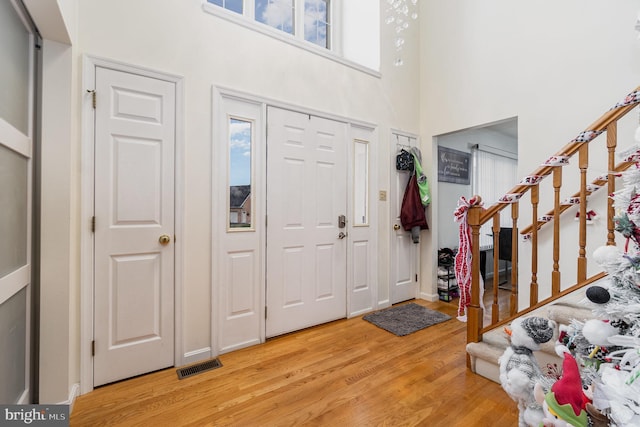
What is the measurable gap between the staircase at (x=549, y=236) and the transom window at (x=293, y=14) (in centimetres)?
243

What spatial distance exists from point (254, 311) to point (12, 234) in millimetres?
1603

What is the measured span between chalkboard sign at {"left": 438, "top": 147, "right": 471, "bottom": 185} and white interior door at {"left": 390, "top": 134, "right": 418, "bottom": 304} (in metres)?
0.64

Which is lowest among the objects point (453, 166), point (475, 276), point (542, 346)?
point (542, 346)

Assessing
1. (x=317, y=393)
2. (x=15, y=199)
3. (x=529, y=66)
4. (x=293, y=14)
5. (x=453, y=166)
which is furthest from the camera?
(x=453, y=166)

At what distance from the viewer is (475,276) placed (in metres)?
2.08

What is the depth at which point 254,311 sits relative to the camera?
96.3 inches

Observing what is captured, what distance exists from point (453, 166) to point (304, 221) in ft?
8.75

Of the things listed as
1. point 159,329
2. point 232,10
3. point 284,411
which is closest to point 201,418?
point 284,411

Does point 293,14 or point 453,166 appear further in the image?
point 453,166

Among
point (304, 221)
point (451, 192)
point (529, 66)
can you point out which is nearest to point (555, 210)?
point (529, 66)

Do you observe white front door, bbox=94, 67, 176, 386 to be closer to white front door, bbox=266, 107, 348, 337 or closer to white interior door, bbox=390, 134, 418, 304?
white front door, bbox=266, 107, 348, 337

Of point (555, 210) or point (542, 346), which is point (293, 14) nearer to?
point (555, 210)

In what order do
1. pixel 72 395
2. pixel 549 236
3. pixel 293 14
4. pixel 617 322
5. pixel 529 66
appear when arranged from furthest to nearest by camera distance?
pixel 293 14, pixel 529 66, pixel 549 236, pixel 72 395, pixel 617 322

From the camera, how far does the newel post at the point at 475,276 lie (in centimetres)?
204
